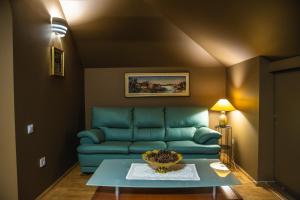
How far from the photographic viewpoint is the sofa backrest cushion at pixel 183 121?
14.9 feet

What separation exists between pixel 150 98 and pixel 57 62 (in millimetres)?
2104

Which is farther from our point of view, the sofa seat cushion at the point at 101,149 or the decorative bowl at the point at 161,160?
the sofa seat cushion at the point at 101,149

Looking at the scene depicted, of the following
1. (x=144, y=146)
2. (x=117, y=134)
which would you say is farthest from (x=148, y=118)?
(x=144, y=146)

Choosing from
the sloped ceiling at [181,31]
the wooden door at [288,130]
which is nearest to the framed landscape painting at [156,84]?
the sloped ceiling at [181,31]

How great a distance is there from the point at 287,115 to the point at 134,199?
2.24m

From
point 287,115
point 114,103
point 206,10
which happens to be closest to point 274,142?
point 287,115

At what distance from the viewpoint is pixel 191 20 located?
3.68 m

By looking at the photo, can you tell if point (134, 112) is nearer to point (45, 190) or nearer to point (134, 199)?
point (45, 190)

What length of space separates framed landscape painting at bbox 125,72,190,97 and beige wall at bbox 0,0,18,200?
8.93 feet

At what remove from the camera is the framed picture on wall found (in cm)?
357

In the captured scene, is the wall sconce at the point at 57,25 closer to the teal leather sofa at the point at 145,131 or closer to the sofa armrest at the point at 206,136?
the teal leather sofa at the point at 145,131

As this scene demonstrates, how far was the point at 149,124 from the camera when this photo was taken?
4621 millimetres

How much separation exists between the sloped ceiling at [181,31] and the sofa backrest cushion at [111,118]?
3.48 ft

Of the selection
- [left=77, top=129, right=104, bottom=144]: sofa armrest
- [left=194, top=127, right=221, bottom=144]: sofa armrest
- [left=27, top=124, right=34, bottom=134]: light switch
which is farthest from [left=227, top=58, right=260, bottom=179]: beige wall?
[left=27, top=124, right=34, bottom=134]: light switch
